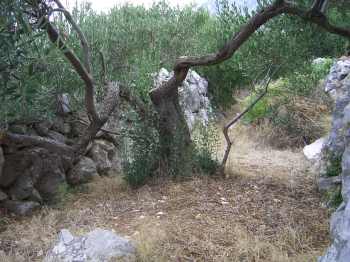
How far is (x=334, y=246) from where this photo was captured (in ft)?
8.10

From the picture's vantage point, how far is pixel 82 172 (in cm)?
661

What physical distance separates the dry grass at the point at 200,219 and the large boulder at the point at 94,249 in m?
0.15

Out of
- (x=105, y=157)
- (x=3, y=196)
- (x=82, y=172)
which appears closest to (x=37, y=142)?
(x=3, y=196)

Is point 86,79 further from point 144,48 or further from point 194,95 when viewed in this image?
point 144,48

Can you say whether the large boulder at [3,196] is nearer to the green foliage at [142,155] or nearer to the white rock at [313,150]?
the green foliage at [142,155]

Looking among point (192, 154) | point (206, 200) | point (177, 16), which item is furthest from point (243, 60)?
point (177, 16)

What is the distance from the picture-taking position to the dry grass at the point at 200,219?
4012 mm

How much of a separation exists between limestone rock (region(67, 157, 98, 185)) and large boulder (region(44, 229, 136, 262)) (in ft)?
7.54

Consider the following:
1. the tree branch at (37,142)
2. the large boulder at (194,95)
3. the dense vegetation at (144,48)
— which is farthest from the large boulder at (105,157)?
the large boulder at (194,95)

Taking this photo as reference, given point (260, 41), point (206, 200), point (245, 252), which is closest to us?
point (245, 252)

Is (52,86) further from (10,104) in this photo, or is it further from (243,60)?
(243,60)

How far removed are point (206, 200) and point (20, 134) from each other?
2.40 m

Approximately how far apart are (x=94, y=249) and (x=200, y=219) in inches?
46.4

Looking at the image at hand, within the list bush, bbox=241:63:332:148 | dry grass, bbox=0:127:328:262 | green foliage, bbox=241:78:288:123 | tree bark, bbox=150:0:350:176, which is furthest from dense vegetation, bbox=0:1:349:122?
dry grass, bbox=0:127:328:262
